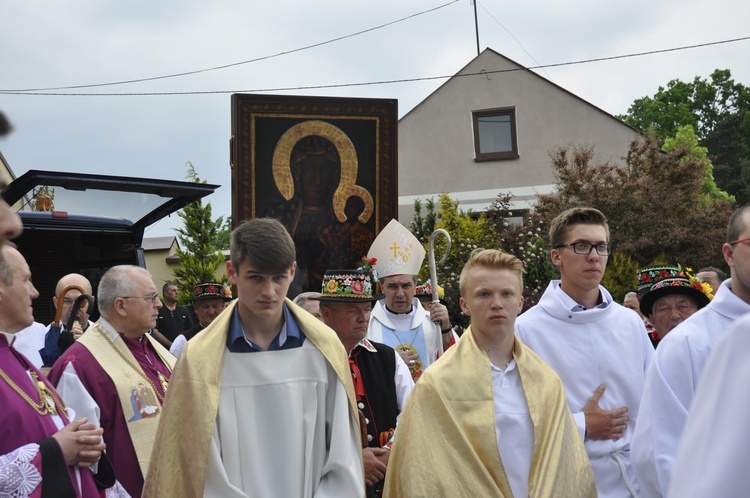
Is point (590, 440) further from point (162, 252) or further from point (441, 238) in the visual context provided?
point (162, 252)

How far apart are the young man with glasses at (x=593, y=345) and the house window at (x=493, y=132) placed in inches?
805

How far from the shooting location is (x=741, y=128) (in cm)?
5428

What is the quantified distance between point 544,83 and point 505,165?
2.74 meters

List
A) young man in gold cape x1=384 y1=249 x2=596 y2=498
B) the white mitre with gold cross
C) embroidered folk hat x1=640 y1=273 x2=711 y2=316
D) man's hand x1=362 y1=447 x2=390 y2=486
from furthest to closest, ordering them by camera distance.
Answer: the white mitre with gold cross < embroidered folk hat x1=640 y1=273 x2=711 y2=316 < man's hand x1=362 y1=447 x2=390 y2=486 < young man in gold cape x1=384 y1=249 x2=596 y2=498

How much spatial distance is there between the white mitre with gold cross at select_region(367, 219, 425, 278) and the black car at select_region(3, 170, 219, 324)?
1805mm

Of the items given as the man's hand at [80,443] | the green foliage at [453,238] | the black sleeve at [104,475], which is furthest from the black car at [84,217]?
the green foliage at [453,238]

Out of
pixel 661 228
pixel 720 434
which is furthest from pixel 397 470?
pixel 661 228

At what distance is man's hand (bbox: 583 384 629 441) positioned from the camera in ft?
14.4

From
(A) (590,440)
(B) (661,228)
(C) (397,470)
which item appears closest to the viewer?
(C) (397,470)

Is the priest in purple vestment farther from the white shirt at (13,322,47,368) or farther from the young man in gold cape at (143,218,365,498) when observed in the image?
the white shirt at (13,322,47,368)

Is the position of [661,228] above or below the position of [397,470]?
above

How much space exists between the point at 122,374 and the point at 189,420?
1.69 m

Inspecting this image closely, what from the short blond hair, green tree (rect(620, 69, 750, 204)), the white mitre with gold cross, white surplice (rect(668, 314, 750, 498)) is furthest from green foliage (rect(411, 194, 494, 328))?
green tree (rect(620, 69, 750, 204))

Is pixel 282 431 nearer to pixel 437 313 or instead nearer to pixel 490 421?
pixel 490 421
